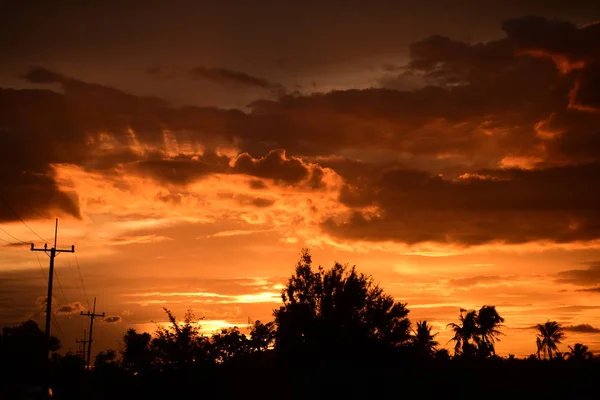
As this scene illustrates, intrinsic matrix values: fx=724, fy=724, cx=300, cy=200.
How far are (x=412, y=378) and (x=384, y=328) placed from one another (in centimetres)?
1456

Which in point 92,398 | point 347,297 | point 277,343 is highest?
point 347,297

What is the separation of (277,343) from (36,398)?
1685cm

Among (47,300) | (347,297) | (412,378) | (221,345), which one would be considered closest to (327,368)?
(412,378)

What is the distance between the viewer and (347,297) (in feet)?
187

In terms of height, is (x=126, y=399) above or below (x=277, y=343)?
below

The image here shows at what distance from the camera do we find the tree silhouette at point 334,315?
160 feet

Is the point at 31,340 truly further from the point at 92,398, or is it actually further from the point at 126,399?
the point at 126,399

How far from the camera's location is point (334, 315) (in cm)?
5416

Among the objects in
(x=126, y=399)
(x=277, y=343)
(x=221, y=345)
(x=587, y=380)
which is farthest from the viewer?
(x=221, y=345)

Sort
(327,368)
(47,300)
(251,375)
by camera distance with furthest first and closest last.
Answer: (47,300)
(251,375)
(327,368)

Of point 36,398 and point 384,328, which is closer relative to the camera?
point 36,398

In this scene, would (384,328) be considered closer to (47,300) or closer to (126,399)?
(126,399)

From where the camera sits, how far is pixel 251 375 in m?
45.6

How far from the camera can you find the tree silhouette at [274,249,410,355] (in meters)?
48.9
